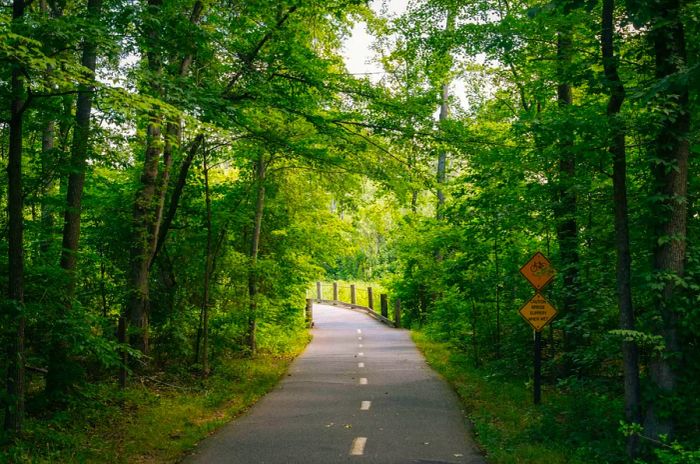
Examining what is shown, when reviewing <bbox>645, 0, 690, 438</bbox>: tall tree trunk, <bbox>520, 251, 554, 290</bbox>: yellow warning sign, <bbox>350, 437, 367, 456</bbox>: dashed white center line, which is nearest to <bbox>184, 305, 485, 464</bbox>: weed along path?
<bbox>350, 437, 367, 456</bbox>: dashed white center line

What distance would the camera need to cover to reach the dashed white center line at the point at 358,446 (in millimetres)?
8641

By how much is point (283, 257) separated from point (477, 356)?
7.58 m

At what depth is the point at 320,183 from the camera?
2166 centimetres

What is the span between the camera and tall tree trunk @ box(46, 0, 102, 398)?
934cm

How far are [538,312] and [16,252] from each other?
30.0 ft

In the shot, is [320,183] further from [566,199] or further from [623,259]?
[623,259]

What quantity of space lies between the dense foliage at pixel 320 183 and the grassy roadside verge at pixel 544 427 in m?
0.09

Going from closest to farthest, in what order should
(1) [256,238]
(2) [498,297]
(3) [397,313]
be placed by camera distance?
1. (2) [498,297]
2. (1) [256,238]
3. (3) [397,313]

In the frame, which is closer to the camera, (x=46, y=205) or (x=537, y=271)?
(x=46, y=205)

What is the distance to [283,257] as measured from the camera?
72.0 feet

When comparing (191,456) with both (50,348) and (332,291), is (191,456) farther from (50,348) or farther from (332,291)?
(332,291)

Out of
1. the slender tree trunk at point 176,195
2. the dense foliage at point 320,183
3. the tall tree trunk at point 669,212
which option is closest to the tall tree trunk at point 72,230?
the dense foliage at point 320,183

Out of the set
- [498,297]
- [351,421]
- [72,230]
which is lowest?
[351,421]

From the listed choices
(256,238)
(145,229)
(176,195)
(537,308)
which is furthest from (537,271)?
(256,238)
